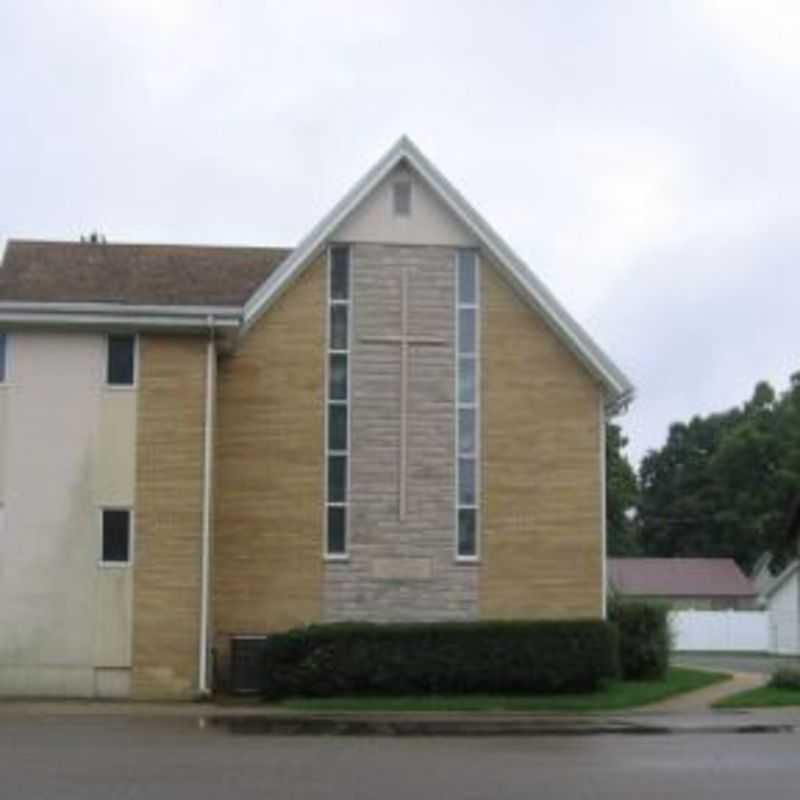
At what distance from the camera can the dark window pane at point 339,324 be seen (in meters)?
34.8

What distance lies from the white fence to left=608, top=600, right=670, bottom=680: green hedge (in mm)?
35724

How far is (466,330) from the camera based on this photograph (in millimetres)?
35156

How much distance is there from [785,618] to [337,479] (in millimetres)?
35828

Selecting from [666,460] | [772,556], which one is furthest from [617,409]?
[666,460]

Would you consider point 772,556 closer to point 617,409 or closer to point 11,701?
point 617,409

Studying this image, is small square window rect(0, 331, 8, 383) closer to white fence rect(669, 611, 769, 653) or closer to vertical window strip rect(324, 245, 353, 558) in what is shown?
A: vertical window strip rect(324, 245, 353, 558)

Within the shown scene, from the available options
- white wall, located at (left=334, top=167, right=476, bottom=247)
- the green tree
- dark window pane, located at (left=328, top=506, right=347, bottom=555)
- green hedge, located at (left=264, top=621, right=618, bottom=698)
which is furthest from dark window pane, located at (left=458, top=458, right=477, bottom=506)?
the green tree

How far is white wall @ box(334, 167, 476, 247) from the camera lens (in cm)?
3491

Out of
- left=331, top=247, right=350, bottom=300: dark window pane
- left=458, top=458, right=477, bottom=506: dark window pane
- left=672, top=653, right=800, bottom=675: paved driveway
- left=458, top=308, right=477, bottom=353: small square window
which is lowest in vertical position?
left=672, top=653, right=800, bottom=675: paved driveway

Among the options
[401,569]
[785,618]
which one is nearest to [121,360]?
[401,569]

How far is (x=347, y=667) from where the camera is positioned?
100ft

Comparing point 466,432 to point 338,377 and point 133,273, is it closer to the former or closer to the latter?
point 338,377

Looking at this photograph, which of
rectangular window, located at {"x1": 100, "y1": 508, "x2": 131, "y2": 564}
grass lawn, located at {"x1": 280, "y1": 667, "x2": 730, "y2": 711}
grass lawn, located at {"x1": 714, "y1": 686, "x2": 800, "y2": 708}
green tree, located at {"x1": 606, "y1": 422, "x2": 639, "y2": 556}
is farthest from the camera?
green tree, located at {"x1": 606, "y1": 422, "x2": 639, "y2": 556}

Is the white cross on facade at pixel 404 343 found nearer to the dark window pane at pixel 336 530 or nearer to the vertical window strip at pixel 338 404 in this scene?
the vertical window strip at pixel 338 404
